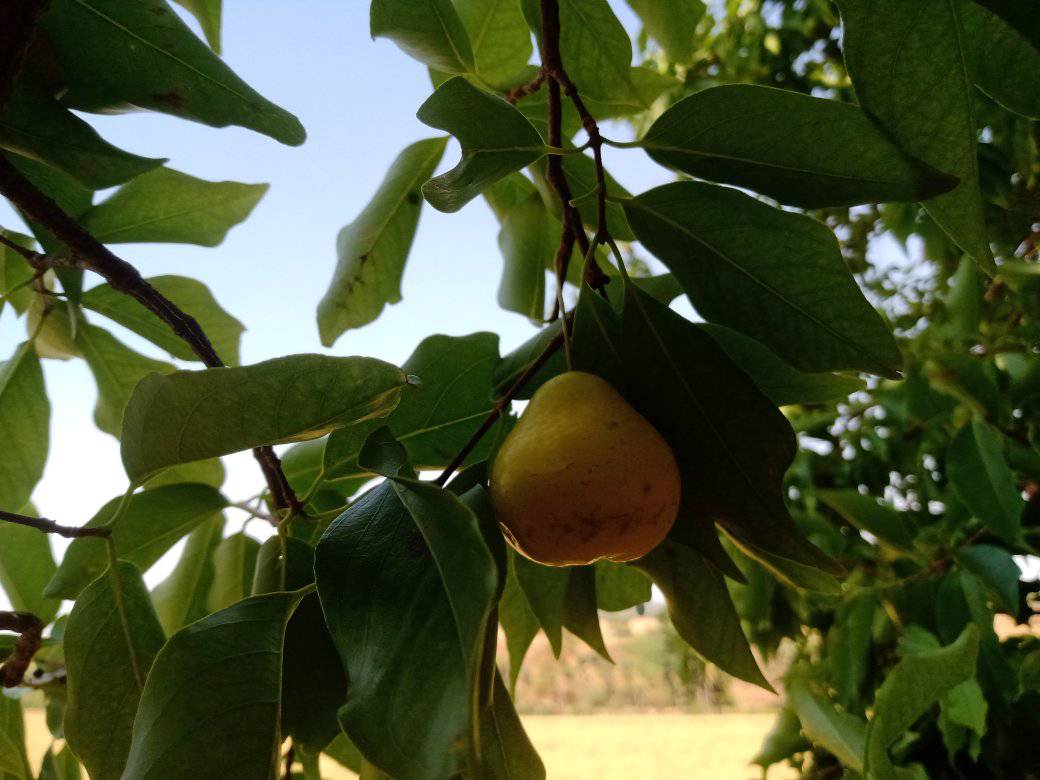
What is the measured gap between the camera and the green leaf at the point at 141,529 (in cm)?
44

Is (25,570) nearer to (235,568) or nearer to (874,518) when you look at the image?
(235,568)

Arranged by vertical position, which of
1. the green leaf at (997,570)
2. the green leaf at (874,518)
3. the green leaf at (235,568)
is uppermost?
the green leaf at (235,568)

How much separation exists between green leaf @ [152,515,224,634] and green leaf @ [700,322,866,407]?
347mm

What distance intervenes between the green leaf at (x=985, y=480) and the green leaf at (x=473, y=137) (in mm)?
544

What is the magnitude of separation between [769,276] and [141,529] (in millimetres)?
357

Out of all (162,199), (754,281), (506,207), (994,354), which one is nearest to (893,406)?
(994,354)

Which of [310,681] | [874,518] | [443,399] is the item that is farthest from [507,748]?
[874,518]

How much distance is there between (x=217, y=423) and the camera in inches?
11.6

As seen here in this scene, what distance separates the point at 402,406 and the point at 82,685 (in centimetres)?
20

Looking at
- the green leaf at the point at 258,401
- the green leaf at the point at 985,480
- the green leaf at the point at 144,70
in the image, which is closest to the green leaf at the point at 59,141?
the green leaf at the point at 144,70

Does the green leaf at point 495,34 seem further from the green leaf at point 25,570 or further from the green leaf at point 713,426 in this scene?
the green leaf at point 25,570

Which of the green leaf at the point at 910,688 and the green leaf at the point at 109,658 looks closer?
the green leaf at the point at 109,658

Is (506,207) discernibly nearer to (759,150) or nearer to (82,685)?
(759,150)

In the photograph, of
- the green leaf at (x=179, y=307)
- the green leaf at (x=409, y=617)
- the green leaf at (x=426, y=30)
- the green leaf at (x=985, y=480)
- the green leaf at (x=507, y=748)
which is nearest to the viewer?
the green leaf at (x=409, y=617)
